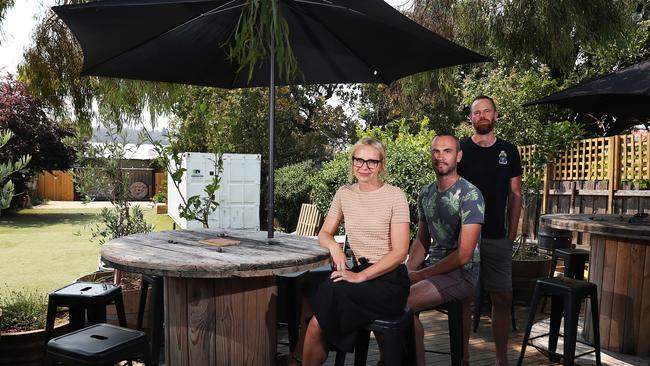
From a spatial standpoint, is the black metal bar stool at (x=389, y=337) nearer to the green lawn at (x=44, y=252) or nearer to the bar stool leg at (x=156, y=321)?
the bar stool leg at (x=156, y=321)

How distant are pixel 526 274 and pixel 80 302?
12.4 feet

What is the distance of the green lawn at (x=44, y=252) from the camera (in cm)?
693

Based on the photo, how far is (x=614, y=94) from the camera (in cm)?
351

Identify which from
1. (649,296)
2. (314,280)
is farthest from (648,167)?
(314,280)

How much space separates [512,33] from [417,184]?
90.6 inches

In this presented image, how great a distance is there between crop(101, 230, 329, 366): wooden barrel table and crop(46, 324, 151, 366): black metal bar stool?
277mm

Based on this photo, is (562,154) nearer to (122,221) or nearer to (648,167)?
(648,167)

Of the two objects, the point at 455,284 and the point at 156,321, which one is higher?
the point at 455,284

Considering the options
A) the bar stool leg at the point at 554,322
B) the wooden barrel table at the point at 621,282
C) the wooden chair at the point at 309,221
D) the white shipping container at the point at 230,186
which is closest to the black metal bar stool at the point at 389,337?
the bar stool leg at the point at 554,322

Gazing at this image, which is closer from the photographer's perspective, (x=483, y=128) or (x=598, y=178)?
(x=483, y=128)

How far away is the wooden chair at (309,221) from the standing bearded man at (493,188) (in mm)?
6012

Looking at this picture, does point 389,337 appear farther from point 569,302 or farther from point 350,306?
point 569,302

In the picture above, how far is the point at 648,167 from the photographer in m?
7.36

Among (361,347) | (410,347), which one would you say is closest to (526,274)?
(410,347)
